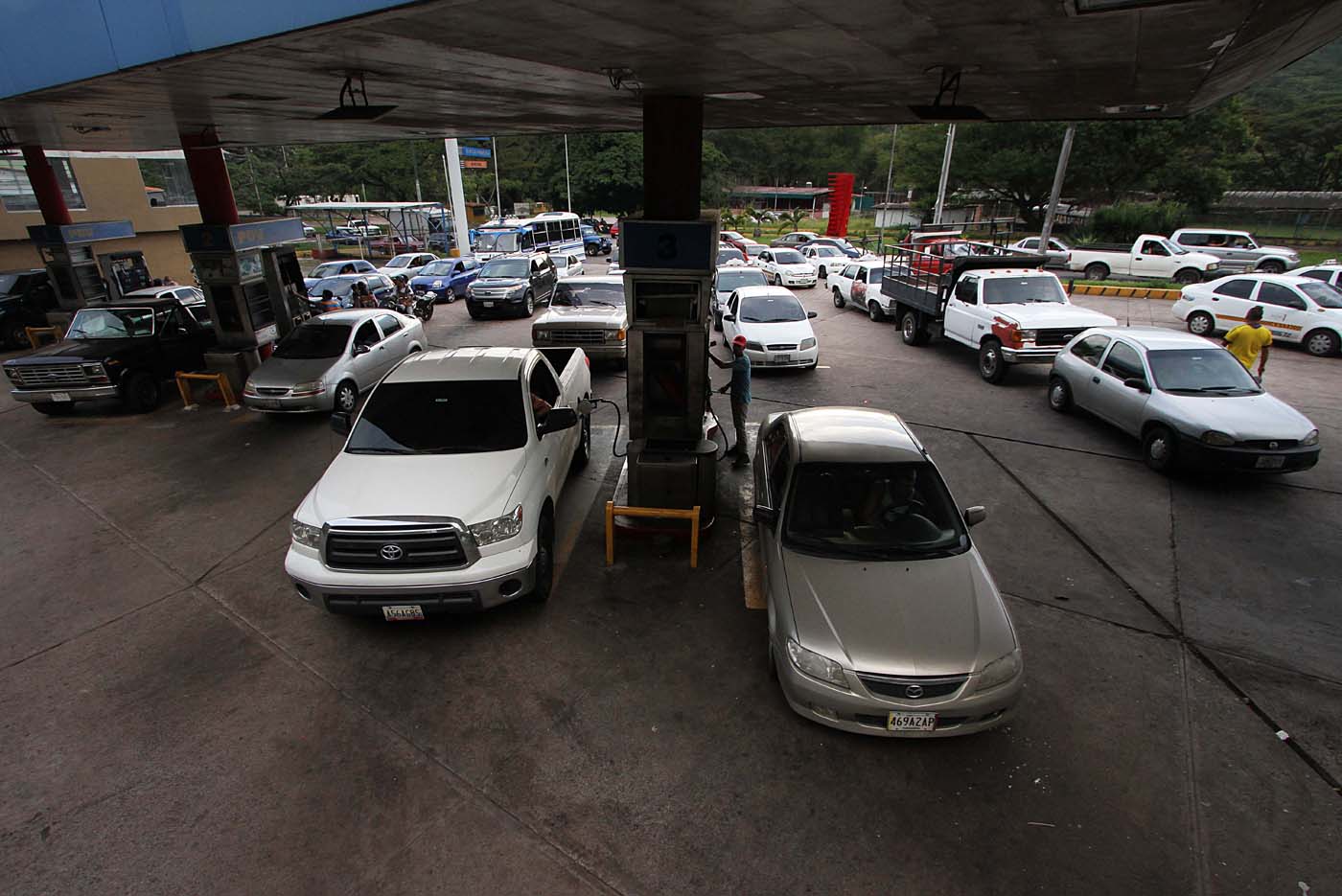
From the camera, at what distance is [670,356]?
23.0 ft

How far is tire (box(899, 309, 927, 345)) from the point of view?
15.1 metres

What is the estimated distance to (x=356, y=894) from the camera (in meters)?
3.37

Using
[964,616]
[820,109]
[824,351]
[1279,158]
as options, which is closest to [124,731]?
[964,616]

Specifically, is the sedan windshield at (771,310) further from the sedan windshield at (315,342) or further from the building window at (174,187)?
the building window at (174,187)

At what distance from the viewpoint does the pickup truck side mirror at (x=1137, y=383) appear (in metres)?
8.44

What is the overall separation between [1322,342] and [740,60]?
1532 cm

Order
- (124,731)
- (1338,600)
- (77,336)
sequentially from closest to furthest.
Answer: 1. (124,731)
2. (1338,600)
3. (77,336)

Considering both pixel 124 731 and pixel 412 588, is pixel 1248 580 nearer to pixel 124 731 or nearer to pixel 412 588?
pixel 412 588

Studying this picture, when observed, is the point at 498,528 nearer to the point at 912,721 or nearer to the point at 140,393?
the point at 912,721

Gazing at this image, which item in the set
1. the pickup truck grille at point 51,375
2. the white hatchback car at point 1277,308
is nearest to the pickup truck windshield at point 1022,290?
the white hatchback car at point 1277,308

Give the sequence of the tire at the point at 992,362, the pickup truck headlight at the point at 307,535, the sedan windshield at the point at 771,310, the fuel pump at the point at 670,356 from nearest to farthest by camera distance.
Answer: the pickup truck headlight at the point at 307,535
the fuel pump at the point at 670,356
the tire at the point at 992,362
the sedan windshield at the point at 771,310

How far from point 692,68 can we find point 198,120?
899 cm

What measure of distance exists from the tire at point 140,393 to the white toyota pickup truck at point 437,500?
7.32 m

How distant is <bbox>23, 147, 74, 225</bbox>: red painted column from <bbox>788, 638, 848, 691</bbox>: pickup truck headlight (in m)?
22.0
